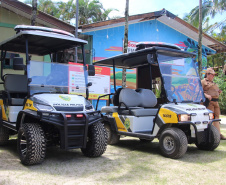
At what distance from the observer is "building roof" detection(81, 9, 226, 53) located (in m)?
12.2

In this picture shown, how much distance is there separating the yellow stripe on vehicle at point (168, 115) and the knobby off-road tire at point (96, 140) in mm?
1263

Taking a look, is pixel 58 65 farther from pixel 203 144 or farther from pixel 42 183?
pixel 203 144

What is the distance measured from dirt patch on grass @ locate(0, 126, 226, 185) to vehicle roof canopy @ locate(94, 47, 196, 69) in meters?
2.23

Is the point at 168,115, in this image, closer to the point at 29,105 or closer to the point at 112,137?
the point at 112,137

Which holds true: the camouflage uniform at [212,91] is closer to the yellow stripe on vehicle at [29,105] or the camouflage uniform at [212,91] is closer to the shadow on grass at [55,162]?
the shadow on grass at [55,162]

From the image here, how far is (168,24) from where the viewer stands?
15609 millimetres

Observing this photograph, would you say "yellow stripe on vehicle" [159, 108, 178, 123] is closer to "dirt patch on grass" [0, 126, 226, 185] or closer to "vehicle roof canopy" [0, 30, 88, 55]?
"dirt patch on grass" [0, 126, 226, 185]

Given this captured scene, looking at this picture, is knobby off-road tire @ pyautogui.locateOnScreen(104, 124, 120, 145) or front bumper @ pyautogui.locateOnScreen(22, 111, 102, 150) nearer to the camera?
front bumper @ pyautogui.locateOnScreen(22, 111, 102, 150)

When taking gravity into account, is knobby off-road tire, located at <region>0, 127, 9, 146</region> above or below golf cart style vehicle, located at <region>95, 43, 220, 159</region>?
below

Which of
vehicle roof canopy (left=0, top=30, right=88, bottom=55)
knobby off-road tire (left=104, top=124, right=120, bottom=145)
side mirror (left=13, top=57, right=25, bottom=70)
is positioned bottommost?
knobby off-road tire (left=104, top=124, right=120, bottom=145)

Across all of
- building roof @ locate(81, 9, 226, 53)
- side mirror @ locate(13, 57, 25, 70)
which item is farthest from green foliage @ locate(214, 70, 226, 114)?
side mirror @ locate(13, 57, 25, 70)

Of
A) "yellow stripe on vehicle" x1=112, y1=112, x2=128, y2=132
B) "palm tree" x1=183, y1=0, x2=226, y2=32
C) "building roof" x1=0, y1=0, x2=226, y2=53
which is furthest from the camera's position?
"palm tree" x1=183, y1=0, x2=226, y2=32

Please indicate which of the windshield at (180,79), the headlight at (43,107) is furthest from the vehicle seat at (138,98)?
the headlight at (43,107)

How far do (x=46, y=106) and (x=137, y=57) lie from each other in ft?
9.90
